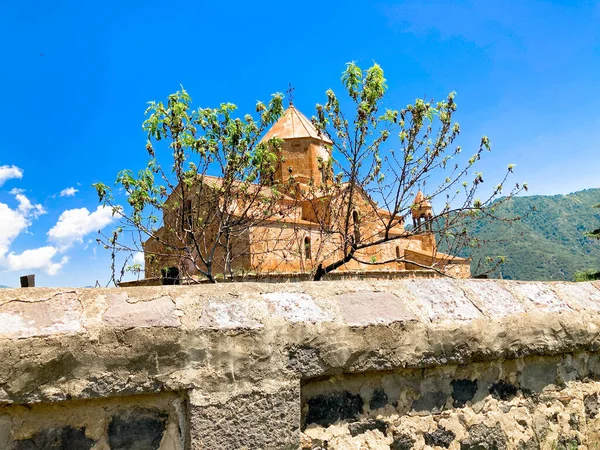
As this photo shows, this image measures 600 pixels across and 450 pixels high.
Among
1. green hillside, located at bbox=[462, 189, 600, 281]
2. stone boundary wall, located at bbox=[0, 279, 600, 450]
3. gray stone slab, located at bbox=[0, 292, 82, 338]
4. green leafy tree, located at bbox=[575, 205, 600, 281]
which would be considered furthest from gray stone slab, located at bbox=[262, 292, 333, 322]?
green hillside, located at bbox=[462, 189, 600, 281]

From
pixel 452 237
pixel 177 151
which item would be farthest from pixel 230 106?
pixel 452 237

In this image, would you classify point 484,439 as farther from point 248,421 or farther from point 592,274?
point 592,274

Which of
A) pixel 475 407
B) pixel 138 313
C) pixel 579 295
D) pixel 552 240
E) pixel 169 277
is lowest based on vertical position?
pixel 475 407

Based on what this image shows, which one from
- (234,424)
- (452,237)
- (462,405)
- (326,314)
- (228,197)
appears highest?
(228,197)

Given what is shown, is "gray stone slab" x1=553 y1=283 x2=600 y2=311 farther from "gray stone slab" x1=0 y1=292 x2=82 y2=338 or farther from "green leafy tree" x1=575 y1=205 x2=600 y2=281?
"green leafy tree" x1=575 y1=205 x2=600 y2=281

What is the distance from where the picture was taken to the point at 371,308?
1.99 metres

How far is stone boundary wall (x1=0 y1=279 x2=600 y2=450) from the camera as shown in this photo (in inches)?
60.9

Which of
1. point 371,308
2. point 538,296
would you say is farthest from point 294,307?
point 538,296

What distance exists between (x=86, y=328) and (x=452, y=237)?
21.8 ft

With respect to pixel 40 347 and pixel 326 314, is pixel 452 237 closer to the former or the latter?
pixel 326 314

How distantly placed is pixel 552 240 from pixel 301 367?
374ft

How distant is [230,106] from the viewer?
23.6 feet

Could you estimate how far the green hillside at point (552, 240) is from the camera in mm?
71938

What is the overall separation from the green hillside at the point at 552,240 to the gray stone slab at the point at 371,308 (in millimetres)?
48678
